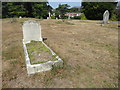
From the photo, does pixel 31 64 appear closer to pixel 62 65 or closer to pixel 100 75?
pixel 62 65

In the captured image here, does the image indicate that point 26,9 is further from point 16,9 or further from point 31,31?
point 31,31

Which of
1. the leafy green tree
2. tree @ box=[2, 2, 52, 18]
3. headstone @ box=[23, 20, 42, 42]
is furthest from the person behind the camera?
tree @ box=[2, 2, 52, 18]

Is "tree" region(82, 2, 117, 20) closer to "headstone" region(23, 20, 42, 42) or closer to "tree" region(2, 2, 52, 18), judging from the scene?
"tree" region(2, 2, 52, 18)

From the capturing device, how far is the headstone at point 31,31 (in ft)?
18.7

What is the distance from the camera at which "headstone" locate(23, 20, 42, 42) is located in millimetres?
5688

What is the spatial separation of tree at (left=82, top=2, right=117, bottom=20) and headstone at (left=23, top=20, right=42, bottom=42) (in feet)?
85.8

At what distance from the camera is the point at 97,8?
A: 27.5 m

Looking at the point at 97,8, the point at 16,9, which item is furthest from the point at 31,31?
the point at 97,8

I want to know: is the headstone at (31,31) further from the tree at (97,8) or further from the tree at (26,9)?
the tree at (97,8)

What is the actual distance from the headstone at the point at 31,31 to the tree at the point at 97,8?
2616 centimetres

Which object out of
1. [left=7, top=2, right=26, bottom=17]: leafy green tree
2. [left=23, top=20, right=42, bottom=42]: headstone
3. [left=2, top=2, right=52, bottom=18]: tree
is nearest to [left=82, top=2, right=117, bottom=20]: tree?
[left=2, top=2, right=52, bottom=18]: tree

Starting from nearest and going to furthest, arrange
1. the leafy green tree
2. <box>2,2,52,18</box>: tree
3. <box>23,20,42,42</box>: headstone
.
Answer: <box>23,20,42,42</box>: headstone → the leafy green tree → <box>2,2,52,18</box>: tree

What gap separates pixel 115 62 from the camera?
12.5 feet

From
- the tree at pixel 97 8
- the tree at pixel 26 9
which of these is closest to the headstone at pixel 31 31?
the tree at pixel 26 9
